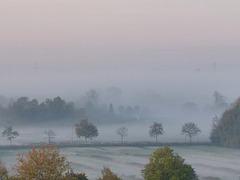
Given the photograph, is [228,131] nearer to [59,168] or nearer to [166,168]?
[166,168]

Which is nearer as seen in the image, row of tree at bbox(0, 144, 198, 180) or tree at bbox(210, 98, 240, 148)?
row of tree at bbox(0, 144, 198, 180)

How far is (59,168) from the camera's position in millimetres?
36938

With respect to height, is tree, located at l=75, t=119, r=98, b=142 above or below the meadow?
above

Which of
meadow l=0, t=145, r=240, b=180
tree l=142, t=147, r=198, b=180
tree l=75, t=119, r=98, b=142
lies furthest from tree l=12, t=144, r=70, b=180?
tree l=75, t=119, r=98, b=142

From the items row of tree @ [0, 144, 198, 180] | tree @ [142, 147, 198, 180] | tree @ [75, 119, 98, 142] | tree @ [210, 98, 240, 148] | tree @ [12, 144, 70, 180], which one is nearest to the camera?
tree @ [12, 144, 70, 180]

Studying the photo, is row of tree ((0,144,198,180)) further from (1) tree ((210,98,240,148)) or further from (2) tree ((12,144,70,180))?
(1) tree ((210,98,240,148))

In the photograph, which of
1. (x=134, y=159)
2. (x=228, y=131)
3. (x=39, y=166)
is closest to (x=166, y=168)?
(x=39, y=166)

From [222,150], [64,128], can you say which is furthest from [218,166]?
[64,128]

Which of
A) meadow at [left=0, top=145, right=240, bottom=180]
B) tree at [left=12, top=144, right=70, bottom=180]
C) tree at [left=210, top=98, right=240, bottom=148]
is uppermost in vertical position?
tree at [left=210, top=98, right=240, bottom=148]

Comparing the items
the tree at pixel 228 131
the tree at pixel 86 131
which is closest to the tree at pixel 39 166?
the tree at pixel 228 131

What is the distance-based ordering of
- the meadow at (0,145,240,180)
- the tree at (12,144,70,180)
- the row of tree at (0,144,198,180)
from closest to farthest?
the tree at (12,144,70,180) < the row of tree at (0,144,198,180) < the meadow at (0,145,240,180)

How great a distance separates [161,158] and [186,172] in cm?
274

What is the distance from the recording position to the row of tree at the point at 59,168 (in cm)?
3588

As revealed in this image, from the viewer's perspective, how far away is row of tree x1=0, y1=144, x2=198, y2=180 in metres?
35.9
